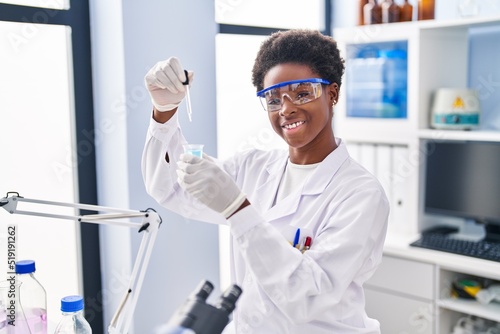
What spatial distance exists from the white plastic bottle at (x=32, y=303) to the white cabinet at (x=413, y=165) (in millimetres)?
1686

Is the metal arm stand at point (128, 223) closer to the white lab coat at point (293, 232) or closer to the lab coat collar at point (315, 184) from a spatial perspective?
the white lab coat at point (293, 232)

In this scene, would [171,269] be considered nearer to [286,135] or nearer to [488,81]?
[286,135]

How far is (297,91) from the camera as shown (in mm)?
1438

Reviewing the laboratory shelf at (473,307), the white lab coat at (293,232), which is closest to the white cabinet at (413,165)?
the laboratory shelf at (473,307)

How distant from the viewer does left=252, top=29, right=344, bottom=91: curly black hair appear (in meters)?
1.48

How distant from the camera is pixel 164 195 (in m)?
1.62

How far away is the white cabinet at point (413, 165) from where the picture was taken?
→ 2.51 m

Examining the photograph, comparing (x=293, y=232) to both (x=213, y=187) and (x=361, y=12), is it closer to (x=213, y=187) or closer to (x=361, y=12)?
(x=213, y=187)

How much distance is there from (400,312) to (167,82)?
1.72m

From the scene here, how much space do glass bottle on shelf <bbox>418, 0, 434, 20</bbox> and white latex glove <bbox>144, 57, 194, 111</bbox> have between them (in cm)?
179

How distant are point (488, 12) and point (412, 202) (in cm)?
98

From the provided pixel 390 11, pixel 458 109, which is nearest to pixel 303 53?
pixel 458 109

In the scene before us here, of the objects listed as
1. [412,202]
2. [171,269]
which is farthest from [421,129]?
[171,269]

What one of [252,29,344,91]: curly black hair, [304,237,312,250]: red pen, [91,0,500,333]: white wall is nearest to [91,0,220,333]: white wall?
[91,0,500,333]: white wall
